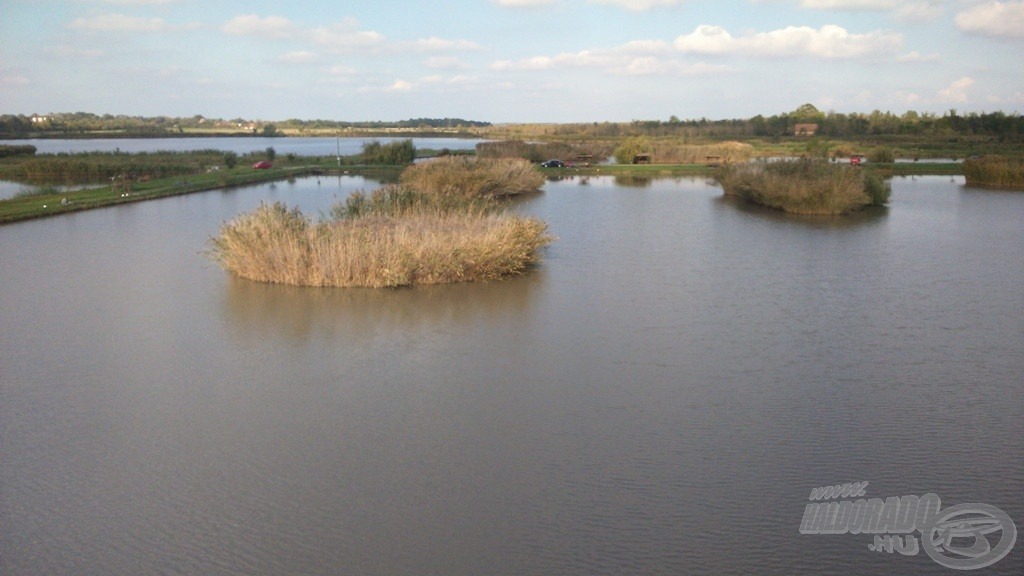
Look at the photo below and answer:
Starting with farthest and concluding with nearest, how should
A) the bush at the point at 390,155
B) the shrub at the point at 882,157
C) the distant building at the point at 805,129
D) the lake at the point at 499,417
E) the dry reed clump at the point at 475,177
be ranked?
the distant building at the point at 805,129
the bush at the point at 390,155
the shrub at the point at 882,157
the dry reed clump at the point at 475,177
the lake at the point at 499,417

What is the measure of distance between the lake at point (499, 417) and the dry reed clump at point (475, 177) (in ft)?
39.0

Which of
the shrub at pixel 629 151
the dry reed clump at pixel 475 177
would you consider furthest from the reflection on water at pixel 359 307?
the shrub at pixel 629 151

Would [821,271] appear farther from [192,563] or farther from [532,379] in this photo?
[192,563]

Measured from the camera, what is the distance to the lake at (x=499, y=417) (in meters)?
5.97

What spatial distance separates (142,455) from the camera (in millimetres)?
7359

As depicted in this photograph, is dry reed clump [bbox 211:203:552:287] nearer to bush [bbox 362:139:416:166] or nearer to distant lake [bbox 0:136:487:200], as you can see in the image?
distant lake [bbox 0:136:487:200]

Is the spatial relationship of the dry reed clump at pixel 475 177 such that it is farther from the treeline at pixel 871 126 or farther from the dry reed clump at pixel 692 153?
the treeline at pixel 871 126

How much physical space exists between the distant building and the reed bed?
43.8 meters

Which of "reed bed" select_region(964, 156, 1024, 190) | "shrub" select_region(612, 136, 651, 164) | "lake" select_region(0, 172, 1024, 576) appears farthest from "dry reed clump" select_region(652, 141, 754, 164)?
"lake" select_region(0, 172, 1024, 576)

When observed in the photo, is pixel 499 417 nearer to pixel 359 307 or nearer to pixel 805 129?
pixel 359 307

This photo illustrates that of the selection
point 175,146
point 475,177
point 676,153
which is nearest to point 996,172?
point 676,153

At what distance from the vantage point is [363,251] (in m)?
13.8

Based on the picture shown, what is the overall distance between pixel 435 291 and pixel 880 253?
9.96 metres

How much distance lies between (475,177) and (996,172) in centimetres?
2156
